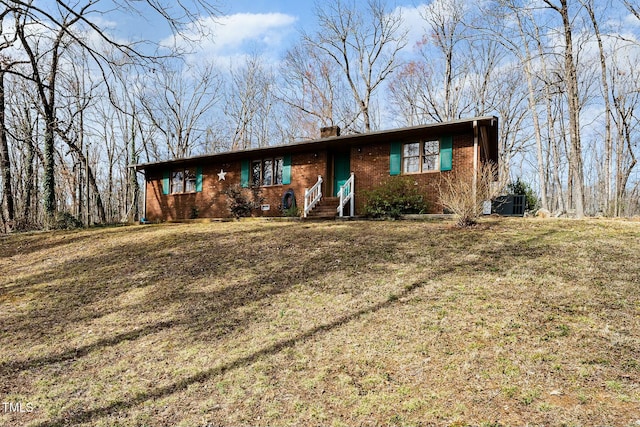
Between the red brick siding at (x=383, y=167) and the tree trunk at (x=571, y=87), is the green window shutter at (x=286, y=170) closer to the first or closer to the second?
the red brick siding at (x=383, y=167)

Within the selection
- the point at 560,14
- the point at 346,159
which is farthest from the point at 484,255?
the point at 560,14

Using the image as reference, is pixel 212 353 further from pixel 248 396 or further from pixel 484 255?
pixel 484 255

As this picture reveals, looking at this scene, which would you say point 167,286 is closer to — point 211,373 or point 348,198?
point 211,373

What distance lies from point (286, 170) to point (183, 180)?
19.4ft

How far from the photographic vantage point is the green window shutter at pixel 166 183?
1823 centimetres

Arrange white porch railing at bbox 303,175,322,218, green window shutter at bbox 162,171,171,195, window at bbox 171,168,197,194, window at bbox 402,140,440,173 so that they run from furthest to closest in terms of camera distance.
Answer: green window shutter at bbox 162,171,171,195 < window at bbox 171,168,197,194 < white porch railing at bbox 303,175,322,218 < window at bbox 402,140,440,173

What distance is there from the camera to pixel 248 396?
3.26m

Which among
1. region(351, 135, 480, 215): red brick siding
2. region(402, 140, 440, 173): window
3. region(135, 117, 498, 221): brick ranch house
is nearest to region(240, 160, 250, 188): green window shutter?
region(135, 117, 498, 221): brick ranch house

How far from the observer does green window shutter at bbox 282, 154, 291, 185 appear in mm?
14836

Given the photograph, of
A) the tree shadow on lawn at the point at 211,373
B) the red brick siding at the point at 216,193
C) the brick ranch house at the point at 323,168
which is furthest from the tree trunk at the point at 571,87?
the tree shadow on lawn at the point at 211,373

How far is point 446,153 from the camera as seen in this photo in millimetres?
11703

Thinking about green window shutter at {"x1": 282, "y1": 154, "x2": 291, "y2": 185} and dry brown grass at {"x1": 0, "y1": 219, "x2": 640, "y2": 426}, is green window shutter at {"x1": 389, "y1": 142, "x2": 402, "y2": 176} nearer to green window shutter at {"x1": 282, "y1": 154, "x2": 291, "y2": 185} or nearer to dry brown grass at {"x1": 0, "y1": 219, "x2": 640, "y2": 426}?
green window shutter at {"x1": 282, "y1": 154, "x2": 291, "y2": 185}

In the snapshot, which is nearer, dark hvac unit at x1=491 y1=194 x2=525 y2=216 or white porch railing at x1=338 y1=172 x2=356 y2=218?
white porch railing at x1=338 y1=172 x2=356 y2=218

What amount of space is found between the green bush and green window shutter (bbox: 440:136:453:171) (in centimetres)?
106
